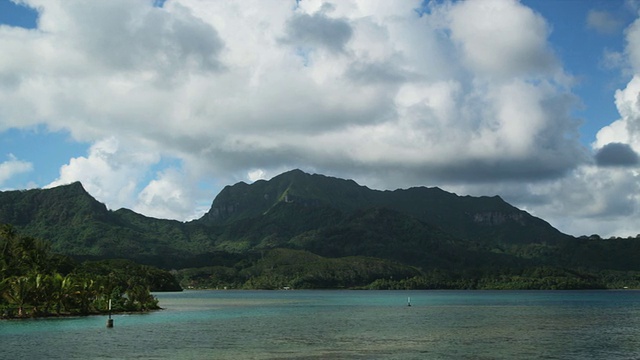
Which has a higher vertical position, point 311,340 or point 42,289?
point 42,289

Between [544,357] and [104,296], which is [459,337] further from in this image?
[104,296]

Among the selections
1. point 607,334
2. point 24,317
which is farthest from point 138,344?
point 607,334

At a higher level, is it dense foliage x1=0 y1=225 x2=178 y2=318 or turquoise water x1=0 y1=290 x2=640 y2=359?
dense foliage x1=0 y1=225 x2=178 y2=318

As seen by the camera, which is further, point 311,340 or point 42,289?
point 42,289

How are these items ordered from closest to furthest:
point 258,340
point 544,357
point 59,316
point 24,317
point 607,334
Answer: point 544,357, point 258,340, point 607,334, point 24,317, point 59,316

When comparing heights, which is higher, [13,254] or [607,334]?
[13,254]

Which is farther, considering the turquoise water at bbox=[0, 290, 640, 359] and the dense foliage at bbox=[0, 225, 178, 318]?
the dense foliage at bbox=[0, 225, 178, 318]

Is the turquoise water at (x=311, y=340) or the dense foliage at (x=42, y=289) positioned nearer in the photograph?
the turquoise water at (x=311, y=340)

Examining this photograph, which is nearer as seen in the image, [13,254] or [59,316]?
[59,316]

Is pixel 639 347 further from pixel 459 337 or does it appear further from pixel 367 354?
pixel 367 354

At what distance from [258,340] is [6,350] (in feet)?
100

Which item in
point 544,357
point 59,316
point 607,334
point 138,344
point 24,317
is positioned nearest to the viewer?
point 544,357

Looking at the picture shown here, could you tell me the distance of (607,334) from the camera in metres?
93.6

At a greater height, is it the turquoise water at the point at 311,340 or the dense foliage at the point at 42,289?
the dense foliage at the point at 42,289
